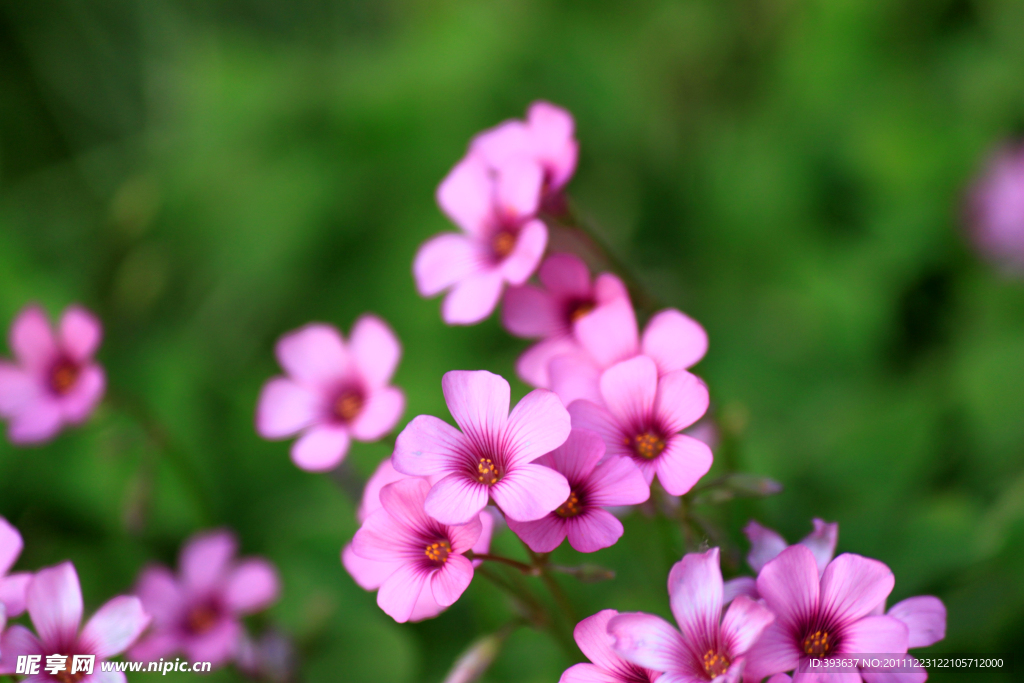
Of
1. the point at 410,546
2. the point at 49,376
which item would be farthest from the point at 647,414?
the point at 49,376

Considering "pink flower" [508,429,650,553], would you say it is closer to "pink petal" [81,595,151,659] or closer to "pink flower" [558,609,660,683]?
"pink flower" [558,609,660,683]

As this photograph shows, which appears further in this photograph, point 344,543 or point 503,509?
point 344,543

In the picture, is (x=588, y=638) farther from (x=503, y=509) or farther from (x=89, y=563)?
(x=89, y=563)

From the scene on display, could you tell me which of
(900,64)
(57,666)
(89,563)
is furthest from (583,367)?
(900,64)

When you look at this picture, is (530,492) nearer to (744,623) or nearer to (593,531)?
(593,531)

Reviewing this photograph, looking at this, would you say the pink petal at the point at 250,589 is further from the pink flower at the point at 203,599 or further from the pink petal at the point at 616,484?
the pink petal at the point at 616,484
